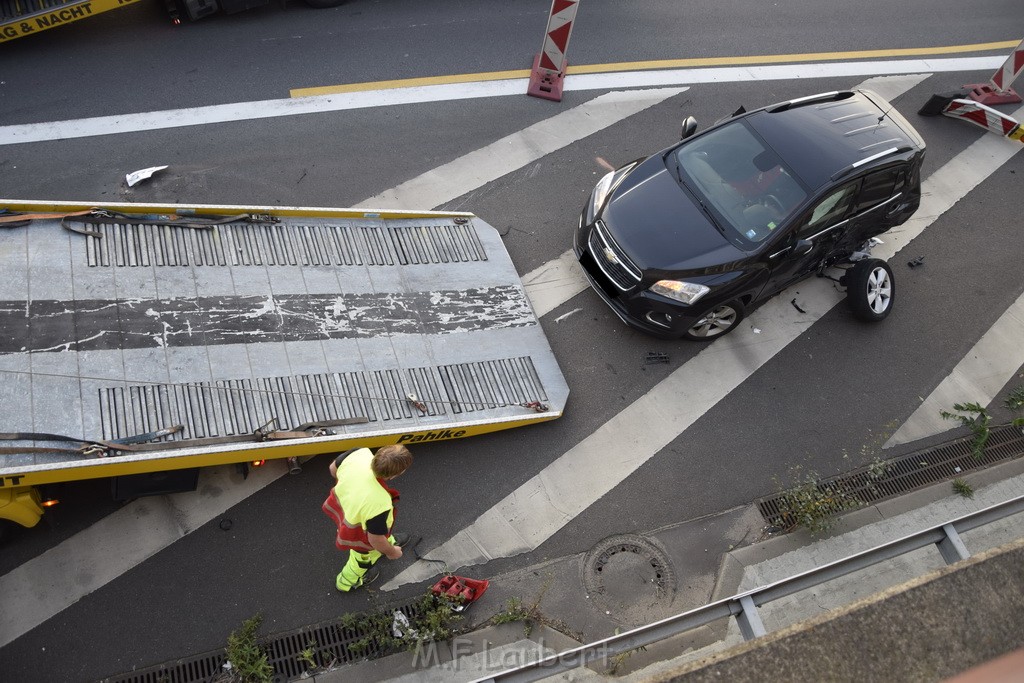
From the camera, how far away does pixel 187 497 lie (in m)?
6.08

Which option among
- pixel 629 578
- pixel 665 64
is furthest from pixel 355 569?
pixel 665 64

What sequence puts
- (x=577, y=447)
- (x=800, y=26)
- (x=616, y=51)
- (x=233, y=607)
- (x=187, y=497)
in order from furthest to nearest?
1. (x=800, y=26)
2. (x=616, y=51)
3. (x=577, y=447)
4. (x=187, y=497)
5. (x=233, y=607)

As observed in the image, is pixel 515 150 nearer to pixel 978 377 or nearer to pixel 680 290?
pixel 680 290

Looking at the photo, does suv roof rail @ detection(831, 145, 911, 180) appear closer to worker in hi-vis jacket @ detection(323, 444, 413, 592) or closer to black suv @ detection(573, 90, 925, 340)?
black suv @ detection(573, 90, 925, 340)

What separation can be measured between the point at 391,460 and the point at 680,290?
349 cm

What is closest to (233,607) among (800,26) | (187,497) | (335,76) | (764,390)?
(187,497)

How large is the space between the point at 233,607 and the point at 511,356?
3.10m

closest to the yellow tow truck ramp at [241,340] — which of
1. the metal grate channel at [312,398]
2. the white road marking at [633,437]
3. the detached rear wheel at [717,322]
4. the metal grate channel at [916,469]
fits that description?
the metal grate channel at [312,398]

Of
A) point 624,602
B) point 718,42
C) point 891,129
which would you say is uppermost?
point 718,42

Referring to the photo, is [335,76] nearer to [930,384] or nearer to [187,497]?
[187,497]

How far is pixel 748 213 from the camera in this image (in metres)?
7.21

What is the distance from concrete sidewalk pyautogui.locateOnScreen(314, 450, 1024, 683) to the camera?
5.70m

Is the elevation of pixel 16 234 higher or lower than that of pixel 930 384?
higher

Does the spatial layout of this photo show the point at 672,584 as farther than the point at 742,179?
No
